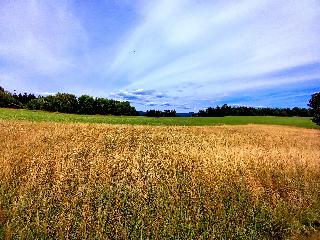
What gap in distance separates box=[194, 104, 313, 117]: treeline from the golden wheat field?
246ft

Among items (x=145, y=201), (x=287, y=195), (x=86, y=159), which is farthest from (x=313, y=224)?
(x=86, y=159)

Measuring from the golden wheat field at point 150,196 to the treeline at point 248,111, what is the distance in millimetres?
75043

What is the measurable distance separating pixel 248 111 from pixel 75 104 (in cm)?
4873

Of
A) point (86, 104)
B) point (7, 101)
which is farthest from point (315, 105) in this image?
point (7, 101)

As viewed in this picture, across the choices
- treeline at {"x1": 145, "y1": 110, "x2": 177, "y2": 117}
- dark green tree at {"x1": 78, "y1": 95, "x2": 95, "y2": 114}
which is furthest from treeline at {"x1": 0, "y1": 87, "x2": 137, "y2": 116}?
treeline at {"x1": 145, "y1": 110, "x2": 177, "y2": 117}

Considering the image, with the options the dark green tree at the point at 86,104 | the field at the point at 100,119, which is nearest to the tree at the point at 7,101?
the dark green tree at the point at 86,104

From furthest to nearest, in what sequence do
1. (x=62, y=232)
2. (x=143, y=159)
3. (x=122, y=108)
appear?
(x=122, y=108)
(x=143, y=159)
(x=62, y=232)

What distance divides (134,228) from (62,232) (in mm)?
1739

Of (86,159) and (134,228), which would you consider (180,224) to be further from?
(86,159)

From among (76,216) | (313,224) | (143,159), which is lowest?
(313,224)

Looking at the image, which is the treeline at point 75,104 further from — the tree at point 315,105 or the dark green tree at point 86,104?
the tree at point 315,105

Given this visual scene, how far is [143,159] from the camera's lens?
12867mm

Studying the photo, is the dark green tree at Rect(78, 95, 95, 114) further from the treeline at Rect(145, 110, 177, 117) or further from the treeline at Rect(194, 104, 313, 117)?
the treeline at Rect(194, 104, 313, 117)

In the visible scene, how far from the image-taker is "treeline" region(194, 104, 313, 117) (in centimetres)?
8881
